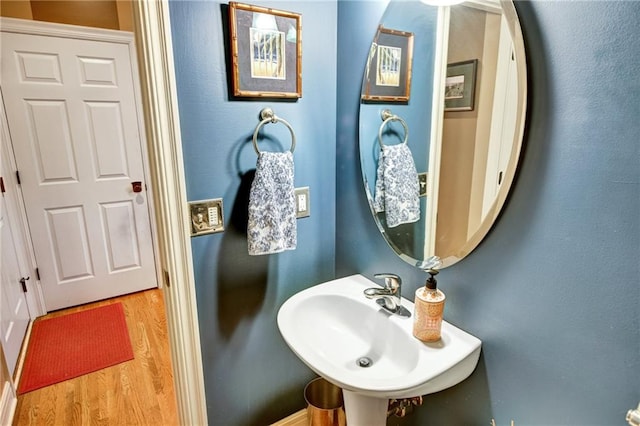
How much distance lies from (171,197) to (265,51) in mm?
554

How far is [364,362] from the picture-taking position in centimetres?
118

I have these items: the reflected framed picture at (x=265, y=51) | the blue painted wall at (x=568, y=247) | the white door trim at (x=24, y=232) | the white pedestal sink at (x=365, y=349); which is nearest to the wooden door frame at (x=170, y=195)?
the reflected framed picture at (x=265, y=51)

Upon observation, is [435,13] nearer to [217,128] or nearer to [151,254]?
[217,128]

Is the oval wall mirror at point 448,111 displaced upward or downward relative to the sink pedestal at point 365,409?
upward

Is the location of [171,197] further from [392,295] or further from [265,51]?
[392,295]

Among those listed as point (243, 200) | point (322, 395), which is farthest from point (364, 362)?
point (243, 200)

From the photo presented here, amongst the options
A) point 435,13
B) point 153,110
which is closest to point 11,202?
point 153,110

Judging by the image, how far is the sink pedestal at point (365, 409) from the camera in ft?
3.53

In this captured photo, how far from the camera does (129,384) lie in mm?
1958

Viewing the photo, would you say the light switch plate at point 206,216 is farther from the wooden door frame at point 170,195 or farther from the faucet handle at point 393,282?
the faucet handle at point 393,282

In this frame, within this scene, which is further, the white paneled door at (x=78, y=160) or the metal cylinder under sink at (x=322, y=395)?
the white paneled door at (x=78, y=160)

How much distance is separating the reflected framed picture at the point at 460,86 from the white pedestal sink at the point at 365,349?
64 centimetres

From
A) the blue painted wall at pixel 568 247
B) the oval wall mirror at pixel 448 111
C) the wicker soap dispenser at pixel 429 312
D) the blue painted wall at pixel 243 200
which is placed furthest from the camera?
the blue painted wall at pixel 243 200

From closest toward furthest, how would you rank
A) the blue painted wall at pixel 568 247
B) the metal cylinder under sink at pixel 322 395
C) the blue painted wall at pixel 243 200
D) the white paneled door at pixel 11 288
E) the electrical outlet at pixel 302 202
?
the blue painted wall at pixel 568 247
the blue painted wall at pixel 243 200
the electrical outlet at pixel 302 202
the metal cylinder under sink at pixel 322 395
the white paneled door at pixel 11 288
